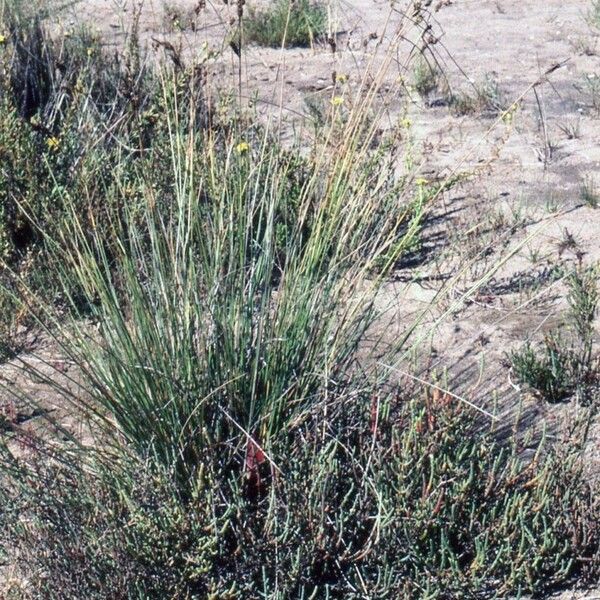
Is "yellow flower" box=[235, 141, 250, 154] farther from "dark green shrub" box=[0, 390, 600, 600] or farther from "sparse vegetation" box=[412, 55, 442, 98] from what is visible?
"sparse vegetation" box=[412, 55, 442, 98]

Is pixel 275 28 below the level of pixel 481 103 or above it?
above

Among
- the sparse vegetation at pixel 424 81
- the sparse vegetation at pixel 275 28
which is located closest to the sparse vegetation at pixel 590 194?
the sparse vegetation at pixel 424 81

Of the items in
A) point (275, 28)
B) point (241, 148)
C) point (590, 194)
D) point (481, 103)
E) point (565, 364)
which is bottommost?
point (565, 364)

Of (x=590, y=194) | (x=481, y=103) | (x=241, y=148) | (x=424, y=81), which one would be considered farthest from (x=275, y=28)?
(x=241, y=148)

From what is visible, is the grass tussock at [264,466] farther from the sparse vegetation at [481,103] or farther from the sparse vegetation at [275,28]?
the sparse vegetation at [275,28]

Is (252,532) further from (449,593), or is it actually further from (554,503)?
(554,503)

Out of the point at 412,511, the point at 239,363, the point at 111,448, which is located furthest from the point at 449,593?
the point at 111,448

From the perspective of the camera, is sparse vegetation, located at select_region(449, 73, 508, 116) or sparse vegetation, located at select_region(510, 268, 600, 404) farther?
sparse vegetation, located at select_region(449, 73, 508, 116)

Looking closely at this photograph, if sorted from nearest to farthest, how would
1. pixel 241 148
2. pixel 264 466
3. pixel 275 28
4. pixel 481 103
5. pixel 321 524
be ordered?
pixel 321 524 < pixel 264 466 < pixel 241 148 < pixel 481 103 < pixel 275 28

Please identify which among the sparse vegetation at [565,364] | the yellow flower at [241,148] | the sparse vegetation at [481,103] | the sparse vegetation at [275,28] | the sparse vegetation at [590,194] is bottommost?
the sparse vegetation at [565,364]

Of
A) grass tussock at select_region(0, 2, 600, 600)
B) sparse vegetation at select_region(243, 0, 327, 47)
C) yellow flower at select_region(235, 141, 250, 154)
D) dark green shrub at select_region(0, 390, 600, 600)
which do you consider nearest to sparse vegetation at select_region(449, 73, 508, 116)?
sparse vegetation at select_region(243, 0, 327, 47)

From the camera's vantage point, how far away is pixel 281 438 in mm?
2883

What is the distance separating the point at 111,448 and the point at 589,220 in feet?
9.36

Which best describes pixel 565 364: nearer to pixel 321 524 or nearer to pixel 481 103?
pixel 321 524
